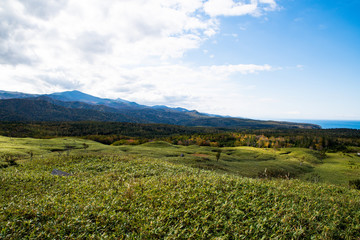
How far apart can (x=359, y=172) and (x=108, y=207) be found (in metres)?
66.2

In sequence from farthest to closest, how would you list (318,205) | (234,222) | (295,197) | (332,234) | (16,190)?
1. (16,190)
2. (295,197)
3. (318,205)
4. (234,222)
5. (332,234)

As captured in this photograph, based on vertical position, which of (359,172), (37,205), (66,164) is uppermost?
(37,205)

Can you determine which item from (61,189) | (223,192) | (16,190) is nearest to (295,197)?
(223,192)

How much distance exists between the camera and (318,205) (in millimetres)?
11141

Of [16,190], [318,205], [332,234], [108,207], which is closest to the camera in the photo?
[332,234]

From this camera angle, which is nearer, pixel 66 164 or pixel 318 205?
pixel 318 205

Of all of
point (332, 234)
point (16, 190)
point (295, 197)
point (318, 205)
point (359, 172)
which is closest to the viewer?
point (332, 234)

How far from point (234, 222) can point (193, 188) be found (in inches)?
168

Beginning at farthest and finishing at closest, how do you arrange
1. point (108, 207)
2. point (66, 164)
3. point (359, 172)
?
point (359, 172)
point (66, 164)
point (108, 207)

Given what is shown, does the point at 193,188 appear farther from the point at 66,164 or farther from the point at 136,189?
the point at 66,164

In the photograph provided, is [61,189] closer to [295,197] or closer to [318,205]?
[295,197]

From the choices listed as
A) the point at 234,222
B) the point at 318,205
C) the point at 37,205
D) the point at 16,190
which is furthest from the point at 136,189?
the point at 318,205

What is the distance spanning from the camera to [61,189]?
13.9 meters

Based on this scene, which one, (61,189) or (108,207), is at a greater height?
(108,207)
